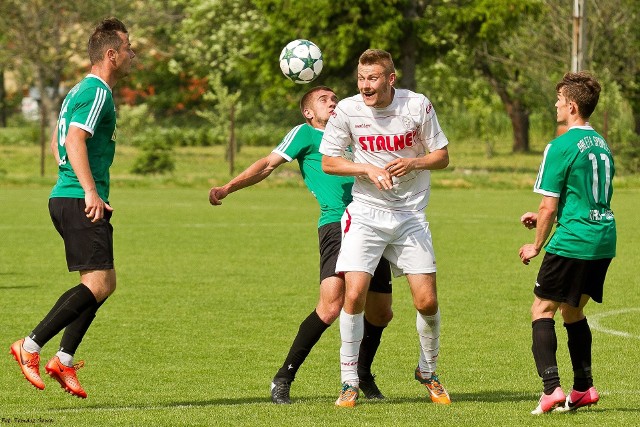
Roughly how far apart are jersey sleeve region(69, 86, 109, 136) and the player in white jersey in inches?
52.4

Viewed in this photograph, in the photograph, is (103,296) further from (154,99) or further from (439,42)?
(154,99)

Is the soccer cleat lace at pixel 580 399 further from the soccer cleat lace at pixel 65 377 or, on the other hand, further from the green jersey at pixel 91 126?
the green jersey at pixel 91 126

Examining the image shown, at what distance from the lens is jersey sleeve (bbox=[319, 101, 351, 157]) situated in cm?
743

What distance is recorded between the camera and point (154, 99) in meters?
64.9

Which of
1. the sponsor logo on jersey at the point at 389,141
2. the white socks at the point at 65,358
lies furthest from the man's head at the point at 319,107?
the white socks at the point at 65,358

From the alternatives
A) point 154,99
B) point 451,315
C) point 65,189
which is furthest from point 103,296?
point 154,99

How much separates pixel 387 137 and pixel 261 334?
3936 millimetres

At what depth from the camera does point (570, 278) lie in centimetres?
713

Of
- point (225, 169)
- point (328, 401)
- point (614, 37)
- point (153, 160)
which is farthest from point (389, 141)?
point (614, 37)

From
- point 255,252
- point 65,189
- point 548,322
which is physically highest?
point 65,189

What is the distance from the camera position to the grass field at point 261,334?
7234 mm

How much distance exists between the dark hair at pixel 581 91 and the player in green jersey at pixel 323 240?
5.20 feet

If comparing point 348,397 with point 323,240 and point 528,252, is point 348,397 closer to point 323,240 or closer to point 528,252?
point 323,240

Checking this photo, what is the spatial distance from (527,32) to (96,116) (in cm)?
3768
